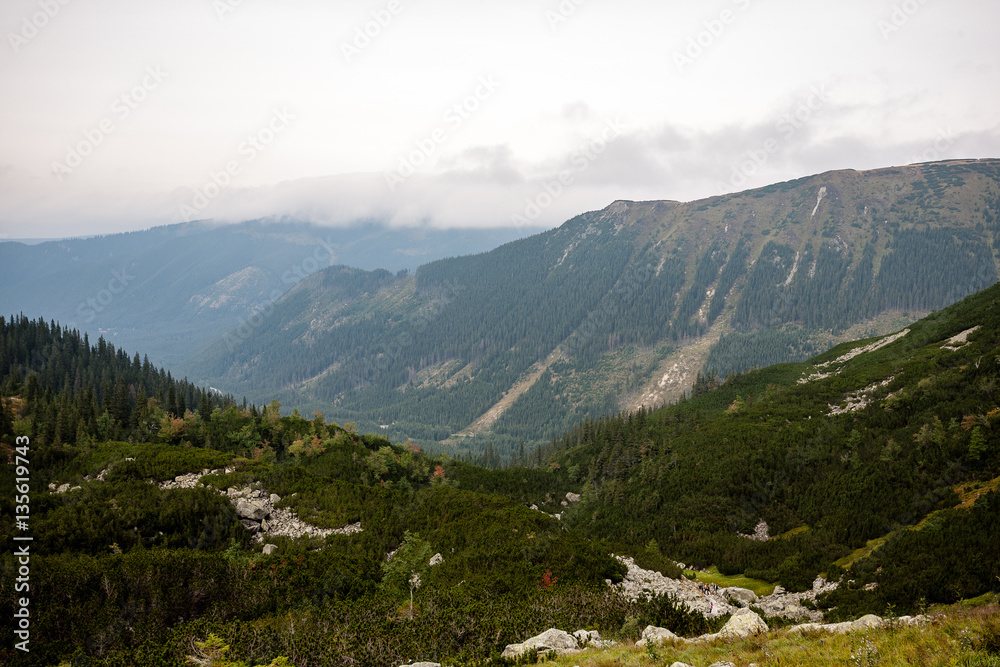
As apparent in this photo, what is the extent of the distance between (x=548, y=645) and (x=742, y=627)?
430 inches

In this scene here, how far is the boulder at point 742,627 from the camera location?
86.9 feet

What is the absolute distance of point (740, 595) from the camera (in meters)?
46.8

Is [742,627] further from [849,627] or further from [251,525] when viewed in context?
[251,525]

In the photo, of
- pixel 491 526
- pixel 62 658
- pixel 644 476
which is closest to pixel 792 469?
pixel 644 476

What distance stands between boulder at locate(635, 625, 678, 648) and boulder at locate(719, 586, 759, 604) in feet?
67.0

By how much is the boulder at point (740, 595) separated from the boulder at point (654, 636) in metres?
20.4

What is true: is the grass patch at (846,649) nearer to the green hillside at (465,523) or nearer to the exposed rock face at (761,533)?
the green hillside at (465,523)

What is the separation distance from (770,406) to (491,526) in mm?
78791

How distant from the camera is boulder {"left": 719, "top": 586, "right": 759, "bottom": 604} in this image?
44938 mm

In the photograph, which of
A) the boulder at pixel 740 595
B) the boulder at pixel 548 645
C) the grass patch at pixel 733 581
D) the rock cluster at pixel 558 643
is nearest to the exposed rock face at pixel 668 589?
the boulder at pixel 740 595

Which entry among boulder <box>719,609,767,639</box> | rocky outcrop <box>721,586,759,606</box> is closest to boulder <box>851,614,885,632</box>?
boulder <box>719,609,767,639</box>

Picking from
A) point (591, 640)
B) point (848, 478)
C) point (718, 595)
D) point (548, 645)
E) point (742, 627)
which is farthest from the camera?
point (848, 478)

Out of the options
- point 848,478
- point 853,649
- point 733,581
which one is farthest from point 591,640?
point 848,478

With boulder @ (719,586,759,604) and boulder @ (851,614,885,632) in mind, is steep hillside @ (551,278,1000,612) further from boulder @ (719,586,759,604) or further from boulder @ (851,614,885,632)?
boulder @ (851,614,885,632)
